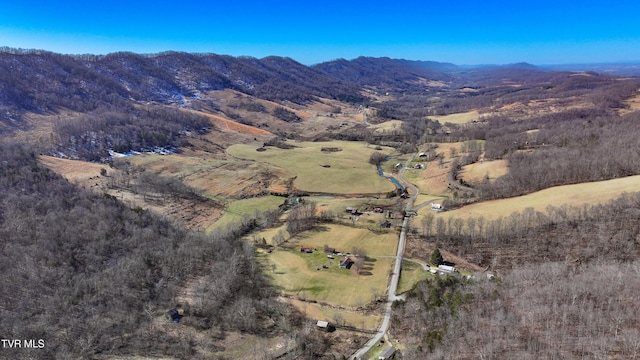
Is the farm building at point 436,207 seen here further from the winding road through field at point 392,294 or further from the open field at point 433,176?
the open field at point 433,176

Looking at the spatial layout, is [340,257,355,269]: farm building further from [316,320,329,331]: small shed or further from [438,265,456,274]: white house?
[316,320,329,331]: small shed

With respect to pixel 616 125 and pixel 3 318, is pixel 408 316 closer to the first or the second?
pixel 3 318

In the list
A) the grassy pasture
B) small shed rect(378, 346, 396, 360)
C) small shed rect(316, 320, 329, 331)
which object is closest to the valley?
the grassy pasture

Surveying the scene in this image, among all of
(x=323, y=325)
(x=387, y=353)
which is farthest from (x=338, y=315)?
(x=387, y=353)

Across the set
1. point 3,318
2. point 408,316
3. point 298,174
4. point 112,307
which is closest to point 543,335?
point 408,316

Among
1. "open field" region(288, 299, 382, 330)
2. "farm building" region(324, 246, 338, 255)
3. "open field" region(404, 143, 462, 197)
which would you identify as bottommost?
"open field" region(288, 299, 382, 330)

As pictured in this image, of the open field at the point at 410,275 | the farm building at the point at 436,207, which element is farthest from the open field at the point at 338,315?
the farm building at the point at 436,207
